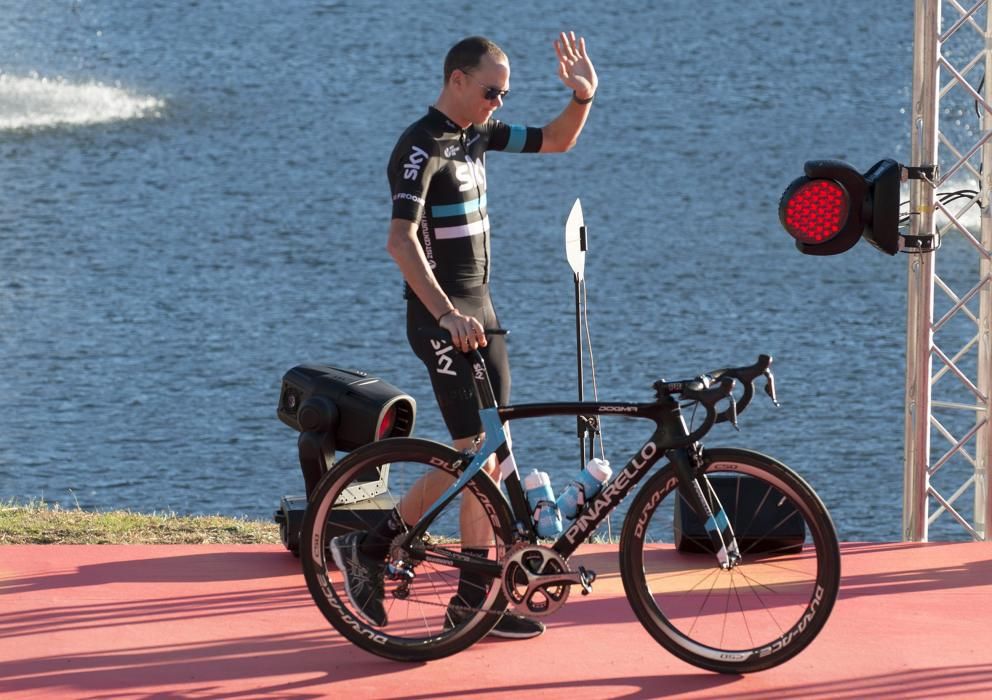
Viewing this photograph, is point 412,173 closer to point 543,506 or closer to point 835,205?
point 543,506

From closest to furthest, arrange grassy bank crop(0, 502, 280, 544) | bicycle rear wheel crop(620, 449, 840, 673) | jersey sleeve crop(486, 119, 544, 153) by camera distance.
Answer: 1. bicycle rear wheel crop(620, 449, 840, 673)
2. jersey sleeve crop(486, 119, 544, 153)
3. grassy bank crop(0, 502, 280, 544)

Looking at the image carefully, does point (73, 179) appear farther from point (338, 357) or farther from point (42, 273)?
point (338, 357)

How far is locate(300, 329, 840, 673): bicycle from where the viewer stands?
5188mm

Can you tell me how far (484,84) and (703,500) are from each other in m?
1.58

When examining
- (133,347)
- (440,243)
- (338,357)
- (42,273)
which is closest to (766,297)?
(338,357)

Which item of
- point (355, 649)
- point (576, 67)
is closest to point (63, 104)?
point (576, 67)

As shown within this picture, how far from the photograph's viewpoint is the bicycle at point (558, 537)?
5.19 meters

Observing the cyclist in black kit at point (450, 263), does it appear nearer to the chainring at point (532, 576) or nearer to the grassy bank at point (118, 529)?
the chainring at point (532, 576)

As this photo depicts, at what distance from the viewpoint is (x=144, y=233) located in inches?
977

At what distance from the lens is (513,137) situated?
608cm

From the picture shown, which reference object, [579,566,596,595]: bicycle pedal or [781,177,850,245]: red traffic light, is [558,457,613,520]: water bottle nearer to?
[579,566,596,595]: bicycle pedal

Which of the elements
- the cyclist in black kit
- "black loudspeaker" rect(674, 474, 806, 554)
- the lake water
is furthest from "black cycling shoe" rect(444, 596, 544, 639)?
the lake water

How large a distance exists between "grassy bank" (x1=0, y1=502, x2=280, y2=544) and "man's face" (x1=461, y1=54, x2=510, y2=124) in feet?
9.74

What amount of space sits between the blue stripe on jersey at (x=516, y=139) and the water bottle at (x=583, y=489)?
1.31 m
